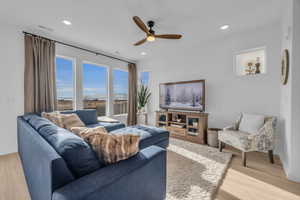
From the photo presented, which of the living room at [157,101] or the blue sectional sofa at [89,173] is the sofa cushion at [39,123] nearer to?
the living room at [157,101]

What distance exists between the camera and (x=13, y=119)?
9.04 ft

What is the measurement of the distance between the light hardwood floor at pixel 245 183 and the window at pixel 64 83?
155 cm

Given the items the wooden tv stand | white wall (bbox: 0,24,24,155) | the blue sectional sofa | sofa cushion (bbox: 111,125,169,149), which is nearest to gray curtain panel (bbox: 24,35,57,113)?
white wall (bbox: 0,24,24,155)

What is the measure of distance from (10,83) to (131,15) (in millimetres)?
2790

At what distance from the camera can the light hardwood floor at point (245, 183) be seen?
1.58 metres

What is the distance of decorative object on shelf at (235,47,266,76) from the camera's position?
9.81ft

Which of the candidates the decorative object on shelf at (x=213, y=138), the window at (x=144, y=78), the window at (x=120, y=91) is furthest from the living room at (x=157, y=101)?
the window at (x=144, y=78)

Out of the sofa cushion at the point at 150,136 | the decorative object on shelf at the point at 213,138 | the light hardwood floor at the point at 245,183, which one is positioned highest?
the sofa cushion at the point at 150,136

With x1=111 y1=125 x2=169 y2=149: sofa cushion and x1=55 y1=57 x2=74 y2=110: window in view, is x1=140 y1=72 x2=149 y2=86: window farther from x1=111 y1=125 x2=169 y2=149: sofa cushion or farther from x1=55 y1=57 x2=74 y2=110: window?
x1=111 y1=125 x2=169 y2=149: sofa cushion

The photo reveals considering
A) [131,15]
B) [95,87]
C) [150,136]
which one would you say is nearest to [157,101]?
[95,87]

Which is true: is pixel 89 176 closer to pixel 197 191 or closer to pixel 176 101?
pixel 197 191

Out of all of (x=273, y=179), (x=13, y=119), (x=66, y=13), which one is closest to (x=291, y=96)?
(x=273, y=179)

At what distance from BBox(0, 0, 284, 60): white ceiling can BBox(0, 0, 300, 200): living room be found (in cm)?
2

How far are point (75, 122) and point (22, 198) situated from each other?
51.2 inches
